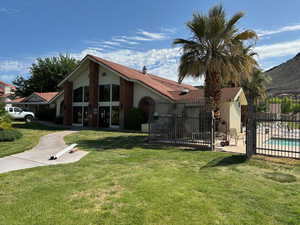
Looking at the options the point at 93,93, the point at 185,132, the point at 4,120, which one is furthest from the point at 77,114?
the point at 185,132

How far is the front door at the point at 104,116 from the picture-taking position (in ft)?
71.6

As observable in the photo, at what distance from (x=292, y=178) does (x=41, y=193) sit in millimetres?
6701

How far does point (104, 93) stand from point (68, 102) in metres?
5.16

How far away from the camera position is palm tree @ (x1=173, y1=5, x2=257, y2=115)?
12.4m

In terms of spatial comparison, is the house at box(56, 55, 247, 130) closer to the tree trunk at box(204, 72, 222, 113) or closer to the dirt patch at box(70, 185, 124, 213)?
the tree trunk at box(204, 72, 222, 113)

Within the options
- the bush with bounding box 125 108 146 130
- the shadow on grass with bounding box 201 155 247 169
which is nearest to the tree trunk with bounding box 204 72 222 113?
the shadow on grass with bounding box 201 155 247 169

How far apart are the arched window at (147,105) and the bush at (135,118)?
A: 54 cm

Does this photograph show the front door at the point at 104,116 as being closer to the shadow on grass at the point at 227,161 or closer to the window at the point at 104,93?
the window at the point at 104,93

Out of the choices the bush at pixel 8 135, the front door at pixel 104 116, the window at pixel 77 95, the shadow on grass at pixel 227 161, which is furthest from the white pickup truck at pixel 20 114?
the shadow on grass at pixel 227 161

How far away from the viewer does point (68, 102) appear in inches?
947

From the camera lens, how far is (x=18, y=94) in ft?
151

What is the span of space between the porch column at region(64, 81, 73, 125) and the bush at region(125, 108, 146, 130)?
348 inches

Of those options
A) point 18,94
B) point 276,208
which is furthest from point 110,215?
point 18,94

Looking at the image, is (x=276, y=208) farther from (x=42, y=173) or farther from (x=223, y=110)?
(x=223, y=110)
